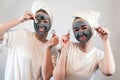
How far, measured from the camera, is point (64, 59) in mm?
1190

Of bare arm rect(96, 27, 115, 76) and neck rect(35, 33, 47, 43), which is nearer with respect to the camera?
bare arm rect(96, 27, 115, 76)

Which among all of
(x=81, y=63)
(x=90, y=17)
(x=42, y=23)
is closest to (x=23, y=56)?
(x=42, y=23)

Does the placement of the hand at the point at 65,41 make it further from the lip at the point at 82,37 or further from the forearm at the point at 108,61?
the forearm at the point at 108,61

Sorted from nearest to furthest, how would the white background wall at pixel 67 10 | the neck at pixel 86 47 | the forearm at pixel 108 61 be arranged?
1. the forearm at pixel 108 61
2. the neck at pixel 86 47
3. the white background wall at pixel 67 10

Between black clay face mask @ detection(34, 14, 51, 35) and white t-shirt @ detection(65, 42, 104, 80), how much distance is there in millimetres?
183

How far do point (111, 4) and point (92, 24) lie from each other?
0.39 m

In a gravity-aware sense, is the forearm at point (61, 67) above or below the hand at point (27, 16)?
below

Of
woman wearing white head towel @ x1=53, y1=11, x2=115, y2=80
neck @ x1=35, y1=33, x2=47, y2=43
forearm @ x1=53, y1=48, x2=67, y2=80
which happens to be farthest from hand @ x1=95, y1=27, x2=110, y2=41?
neck @ x1=35, y1=33, x2=47, y2=43

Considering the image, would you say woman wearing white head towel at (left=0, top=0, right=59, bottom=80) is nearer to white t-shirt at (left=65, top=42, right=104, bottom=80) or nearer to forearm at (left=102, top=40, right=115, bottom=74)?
white t-shirt at (left=65, top=42, right=104, bottom=80)

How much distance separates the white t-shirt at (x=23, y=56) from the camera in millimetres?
1258

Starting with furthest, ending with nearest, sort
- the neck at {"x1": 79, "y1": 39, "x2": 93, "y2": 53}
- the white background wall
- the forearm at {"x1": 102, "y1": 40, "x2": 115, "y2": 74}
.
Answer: the white background wall < the neck at {"x1": 79, "y1": 39, "x2": 93, "y2": 53} < the forearm at {"x1": 102, "y1": 40, "x2": 115, "y2": 74}

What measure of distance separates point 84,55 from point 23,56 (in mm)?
348

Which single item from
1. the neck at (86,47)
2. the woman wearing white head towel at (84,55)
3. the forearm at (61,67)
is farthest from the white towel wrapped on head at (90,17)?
the forearm at (61,67)

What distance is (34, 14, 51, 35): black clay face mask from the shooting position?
1.28 m
